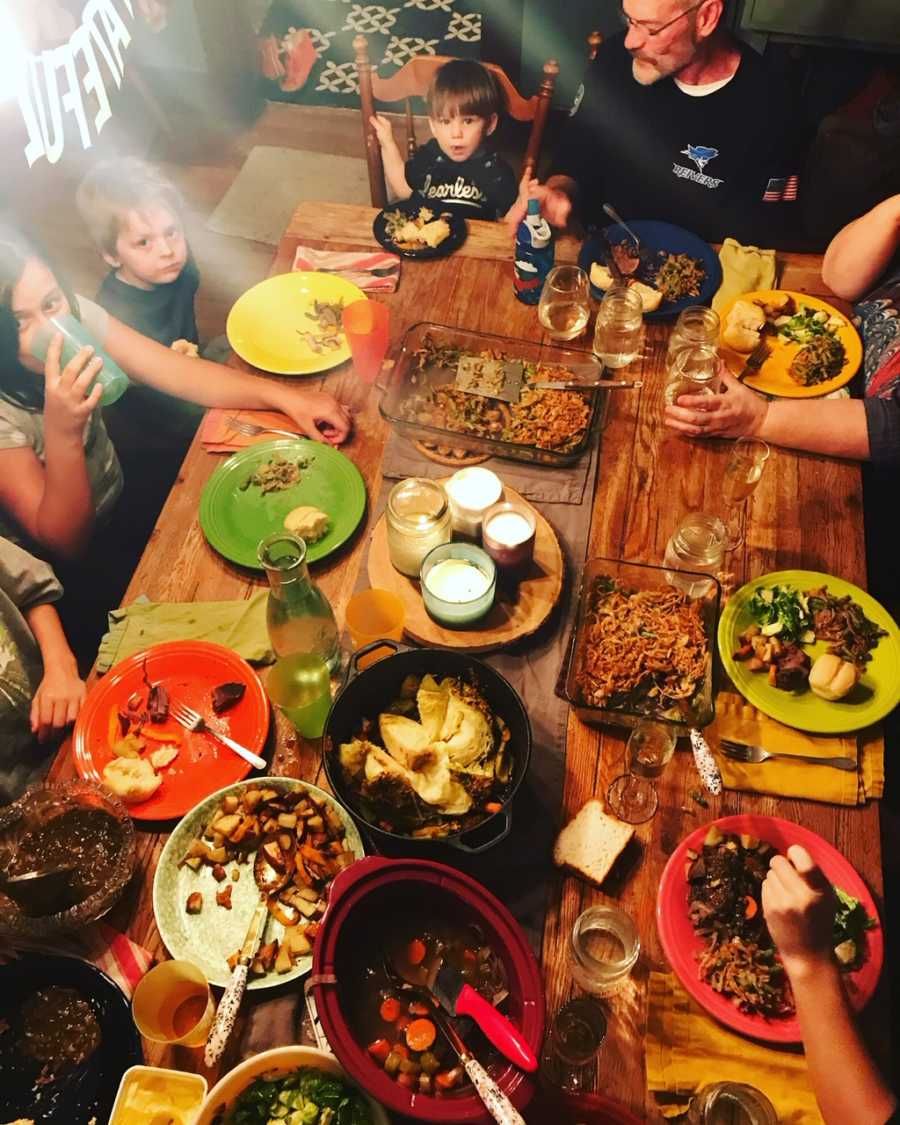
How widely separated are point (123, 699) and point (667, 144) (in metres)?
2.50

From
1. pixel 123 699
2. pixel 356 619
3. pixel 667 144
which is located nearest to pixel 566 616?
pixel 356 619

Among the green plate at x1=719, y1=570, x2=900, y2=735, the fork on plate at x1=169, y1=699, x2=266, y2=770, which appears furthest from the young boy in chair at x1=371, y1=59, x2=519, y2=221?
the fork on plate at x1=169, y1=699, x2=266, y2=770

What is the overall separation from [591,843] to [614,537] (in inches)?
28.7

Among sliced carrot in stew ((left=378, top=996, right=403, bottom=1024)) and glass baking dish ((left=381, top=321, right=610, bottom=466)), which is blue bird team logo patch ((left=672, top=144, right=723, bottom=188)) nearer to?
glass baking dish ((left=381, top=321, right=610, bottom=466))

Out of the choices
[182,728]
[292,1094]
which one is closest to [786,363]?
[182,728]

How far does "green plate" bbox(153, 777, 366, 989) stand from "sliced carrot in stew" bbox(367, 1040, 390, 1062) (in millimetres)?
190

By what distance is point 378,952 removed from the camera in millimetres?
1229

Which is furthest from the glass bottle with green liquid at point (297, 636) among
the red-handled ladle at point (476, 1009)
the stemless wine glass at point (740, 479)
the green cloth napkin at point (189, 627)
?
the stemless wine glass at point (740, 479)

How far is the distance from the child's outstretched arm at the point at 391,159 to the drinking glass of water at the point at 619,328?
1214mm

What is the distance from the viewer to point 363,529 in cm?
188

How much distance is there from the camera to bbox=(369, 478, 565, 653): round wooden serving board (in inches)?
65.2

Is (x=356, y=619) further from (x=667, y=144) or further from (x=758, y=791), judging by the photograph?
(x=667, y=144)

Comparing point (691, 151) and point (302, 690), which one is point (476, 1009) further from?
point (691, 151)

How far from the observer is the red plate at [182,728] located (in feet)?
4.99
